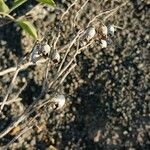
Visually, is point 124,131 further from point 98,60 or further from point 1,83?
point 1,83

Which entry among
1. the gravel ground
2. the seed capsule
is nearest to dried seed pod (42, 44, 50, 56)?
the seed capsule

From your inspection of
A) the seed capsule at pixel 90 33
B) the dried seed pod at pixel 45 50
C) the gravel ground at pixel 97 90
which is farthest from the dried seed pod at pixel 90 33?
the gravel ground at pixel 97 90

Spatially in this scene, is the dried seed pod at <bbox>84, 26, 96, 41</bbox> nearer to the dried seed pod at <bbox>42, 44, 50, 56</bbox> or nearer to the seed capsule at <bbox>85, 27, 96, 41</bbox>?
the seed capsule at <bbox>85, 27, 96, 41</bbox>

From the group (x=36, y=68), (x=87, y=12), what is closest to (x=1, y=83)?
(x=36, y=68)

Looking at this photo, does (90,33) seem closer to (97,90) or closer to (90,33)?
(90,33)

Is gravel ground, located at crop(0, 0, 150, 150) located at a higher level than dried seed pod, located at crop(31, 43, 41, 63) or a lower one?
lower

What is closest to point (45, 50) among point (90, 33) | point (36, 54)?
point (36, 54)

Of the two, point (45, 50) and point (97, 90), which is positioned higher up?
point (45, 50)

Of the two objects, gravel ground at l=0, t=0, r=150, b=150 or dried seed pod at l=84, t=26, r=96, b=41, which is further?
gravel ground at l=0, t=0, r=150, b=150
